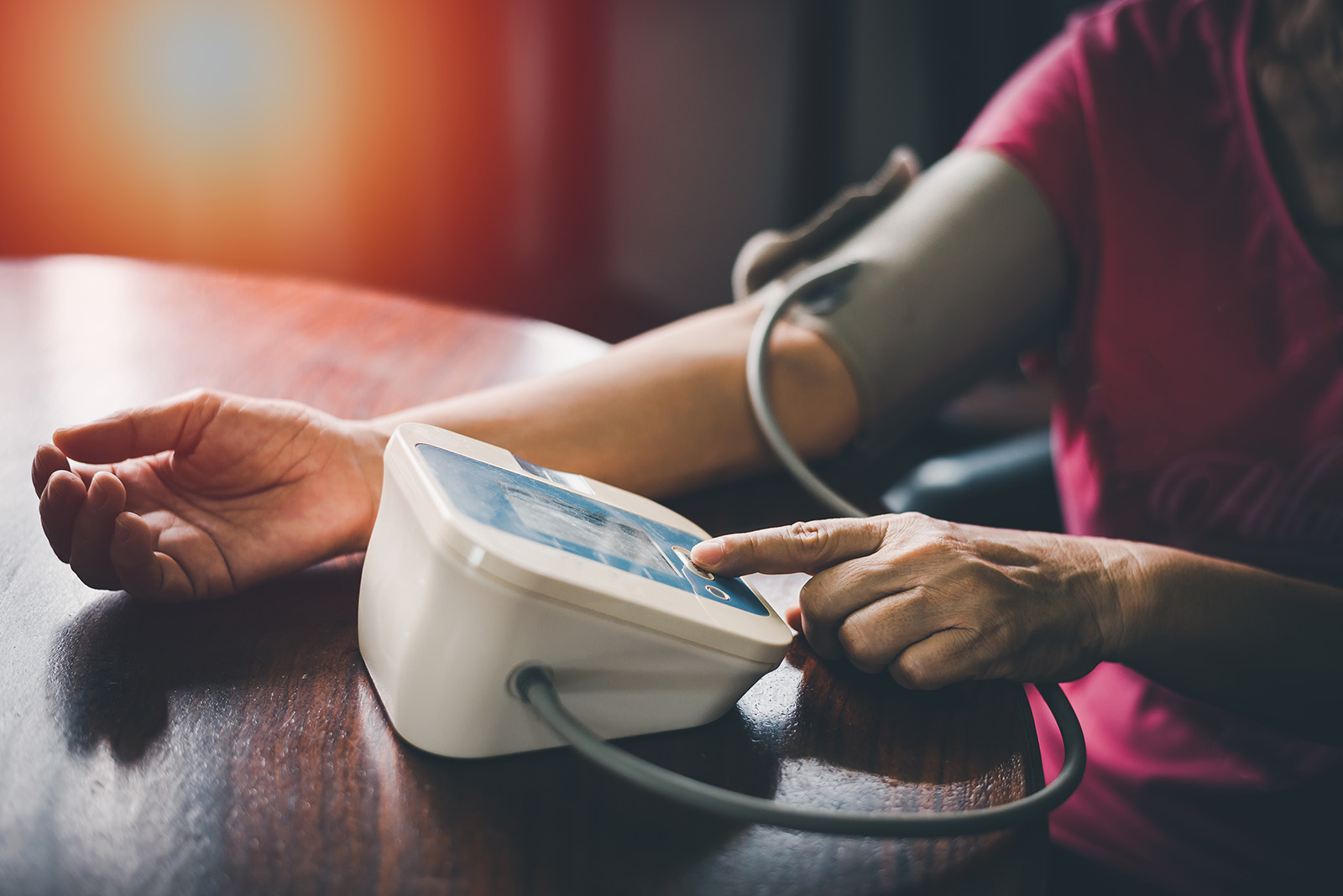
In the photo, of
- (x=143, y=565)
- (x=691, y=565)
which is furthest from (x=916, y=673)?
(x=143, y=565)

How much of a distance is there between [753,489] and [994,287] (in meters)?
0.26

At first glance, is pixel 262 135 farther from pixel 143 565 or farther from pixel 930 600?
pixel 930 600

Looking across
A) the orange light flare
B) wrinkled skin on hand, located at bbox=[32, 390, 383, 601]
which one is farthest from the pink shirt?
the orange light flare

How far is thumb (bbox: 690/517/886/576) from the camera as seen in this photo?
15.9 inches

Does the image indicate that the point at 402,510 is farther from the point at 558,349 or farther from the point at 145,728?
the point at 558,349

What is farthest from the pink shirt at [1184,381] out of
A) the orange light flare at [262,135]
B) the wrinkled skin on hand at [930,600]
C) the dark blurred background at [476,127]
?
the orange light flare at [262,135]

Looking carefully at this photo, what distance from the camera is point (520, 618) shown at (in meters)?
0.31

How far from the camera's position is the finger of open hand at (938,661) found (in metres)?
0.40

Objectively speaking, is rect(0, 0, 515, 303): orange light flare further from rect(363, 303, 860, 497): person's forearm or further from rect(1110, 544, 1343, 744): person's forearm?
rect(1110, 544, 1343, 744): person's forearm

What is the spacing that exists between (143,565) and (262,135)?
1.71 meters

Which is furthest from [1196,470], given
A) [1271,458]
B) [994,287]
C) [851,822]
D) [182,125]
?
[182,125]

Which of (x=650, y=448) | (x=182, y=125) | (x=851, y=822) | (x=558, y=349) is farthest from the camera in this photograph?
(x=182, y=125)

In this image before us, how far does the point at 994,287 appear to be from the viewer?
2.16 ft

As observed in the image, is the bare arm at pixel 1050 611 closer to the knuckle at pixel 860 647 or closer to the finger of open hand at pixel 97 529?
the knuckle at pixel 860 647
